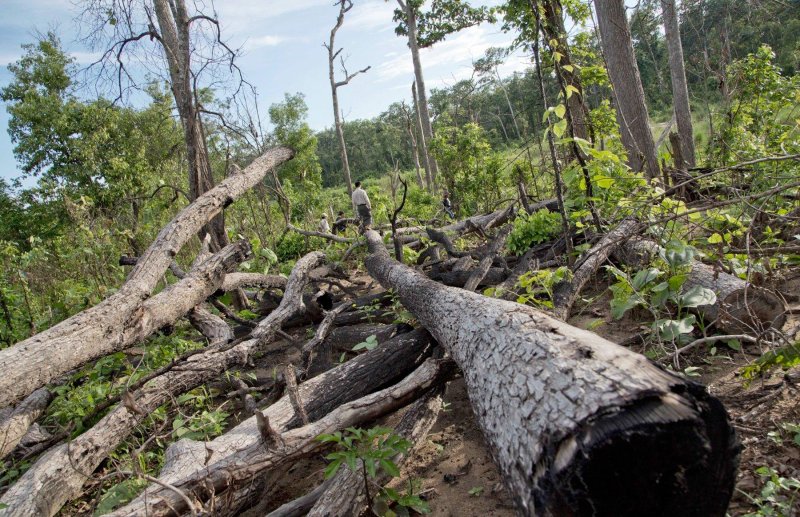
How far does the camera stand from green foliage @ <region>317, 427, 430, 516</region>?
72.2 inches

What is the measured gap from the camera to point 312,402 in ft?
9.10

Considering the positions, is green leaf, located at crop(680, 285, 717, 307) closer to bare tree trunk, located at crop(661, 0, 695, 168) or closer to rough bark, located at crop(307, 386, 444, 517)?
rough bark, located at crop(307, 386, 444, 517)

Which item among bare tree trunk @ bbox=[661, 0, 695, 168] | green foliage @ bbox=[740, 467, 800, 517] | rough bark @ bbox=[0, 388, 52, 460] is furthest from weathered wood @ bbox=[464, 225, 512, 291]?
bare tree trunk @ bbox=[661, 0, 695, 168]

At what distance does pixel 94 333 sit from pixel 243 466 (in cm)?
189

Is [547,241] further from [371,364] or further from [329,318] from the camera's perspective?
[371,364]

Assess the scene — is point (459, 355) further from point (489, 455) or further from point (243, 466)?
point (243, 466)

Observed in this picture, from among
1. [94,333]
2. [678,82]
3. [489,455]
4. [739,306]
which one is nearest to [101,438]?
[94,333]

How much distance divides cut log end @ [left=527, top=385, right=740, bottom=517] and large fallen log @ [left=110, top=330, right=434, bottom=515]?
55.9 inches

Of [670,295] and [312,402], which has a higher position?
[670,295]

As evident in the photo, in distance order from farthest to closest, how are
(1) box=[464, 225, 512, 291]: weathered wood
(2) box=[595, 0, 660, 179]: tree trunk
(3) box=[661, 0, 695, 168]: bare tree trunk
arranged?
(3) box=[661, 0, 695, 168]: bare tree trunk, (2) box=[595, 0, 660, 179]: tree trunk, (1) box=[464, 225, 512, 291]: weathered wood

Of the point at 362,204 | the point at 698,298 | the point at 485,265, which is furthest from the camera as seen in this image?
the point at 362,204

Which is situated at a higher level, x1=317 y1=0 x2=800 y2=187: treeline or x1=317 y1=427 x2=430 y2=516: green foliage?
x1=317 y1=0 x2=800 y2=187: treeline

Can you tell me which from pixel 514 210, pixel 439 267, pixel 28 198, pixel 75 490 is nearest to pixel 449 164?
pixel 514 210

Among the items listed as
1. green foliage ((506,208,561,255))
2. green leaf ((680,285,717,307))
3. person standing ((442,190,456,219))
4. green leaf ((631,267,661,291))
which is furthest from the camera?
person standing ((442,190,456,219))
